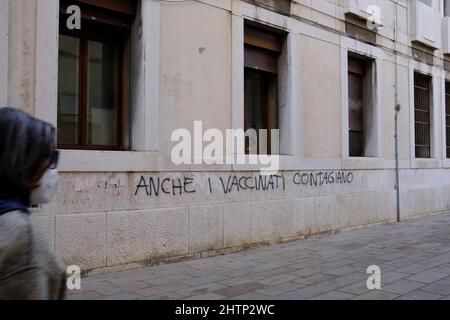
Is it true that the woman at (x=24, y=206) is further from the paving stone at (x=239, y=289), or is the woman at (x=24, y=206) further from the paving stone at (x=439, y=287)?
the paving stone at (x=439, y=287)

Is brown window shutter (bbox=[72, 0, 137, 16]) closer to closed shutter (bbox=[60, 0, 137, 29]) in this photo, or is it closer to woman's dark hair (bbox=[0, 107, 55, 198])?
closed shutter (bbox=[60, 0, 137, 29])

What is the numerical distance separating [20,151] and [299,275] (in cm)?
453

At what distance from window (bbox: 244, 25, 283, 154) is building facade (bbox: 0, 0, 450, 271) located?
24 mm

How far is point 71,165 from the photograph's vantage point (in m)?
5.18

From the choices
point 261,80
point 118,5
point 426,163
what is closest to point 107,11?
point 118,5

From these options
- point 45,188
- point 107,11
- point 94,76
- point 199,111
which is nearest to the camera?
point 45,188

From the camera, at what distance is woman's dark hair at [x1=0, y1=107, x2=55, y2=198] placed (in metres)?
1.26

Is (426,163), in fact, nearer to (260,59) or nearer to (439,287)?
(260,59)

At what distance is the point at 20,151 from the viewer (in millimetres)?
1271

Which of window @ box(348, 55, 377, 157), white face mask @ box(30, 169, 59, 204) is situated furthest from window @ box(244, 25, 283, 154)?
white face mask @ box(30, 169, 59, 204)

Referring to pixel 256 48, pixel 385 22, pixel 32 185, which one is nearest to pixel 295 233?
pixel 256 48

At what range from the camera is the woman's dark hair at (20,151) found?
126 centimetres
